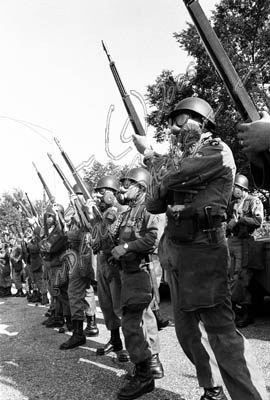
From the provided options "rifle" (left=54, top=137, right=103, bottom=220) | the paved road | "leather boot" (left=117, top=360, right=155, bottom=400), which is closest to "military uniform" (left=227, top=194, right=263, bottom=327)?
the paved road

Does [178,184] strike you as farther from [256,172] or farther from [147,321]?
[147,321]

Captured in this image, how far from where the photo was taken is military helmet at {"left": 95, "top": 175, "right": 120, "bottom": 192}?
18.9 ft

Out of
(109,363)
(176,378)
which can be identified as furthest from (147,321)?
(109,363)

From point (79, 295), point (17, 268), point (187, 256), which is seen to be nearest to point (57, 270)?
point (79, 295)

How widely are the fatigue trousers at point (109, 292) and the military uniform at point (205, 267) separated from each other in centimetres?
162

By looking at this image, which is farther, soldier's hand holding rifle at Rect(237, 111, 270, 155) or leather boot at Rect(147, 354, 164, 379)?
leather boot at Rect(147, 354, 164, 379)

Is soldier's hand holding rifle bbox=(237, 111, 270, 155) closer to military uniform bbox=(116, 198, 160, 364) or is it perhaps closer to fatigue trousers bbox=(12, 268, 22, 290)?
military uniform bbox=(116, 198, 160, 364)

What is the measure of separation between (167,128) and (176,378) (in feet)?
7.55

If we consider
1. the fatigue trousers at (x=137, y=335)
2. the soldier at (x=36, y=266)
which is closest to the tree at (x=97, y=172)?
the fatigue trousers at (x=137, y=335)

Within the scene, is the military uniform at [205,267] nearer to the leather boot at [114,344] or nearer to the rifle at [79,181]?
the leather boot at [114,344]

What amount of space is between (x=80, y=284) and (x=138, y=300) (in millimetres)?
2176

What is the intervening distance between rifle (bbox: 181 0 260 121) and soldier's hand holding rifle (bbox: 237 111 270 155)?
0.76 feet

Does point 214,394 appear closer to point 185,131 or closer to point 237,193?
point 185,131

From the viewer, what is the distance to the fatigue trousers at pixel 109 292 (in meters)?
4.66
